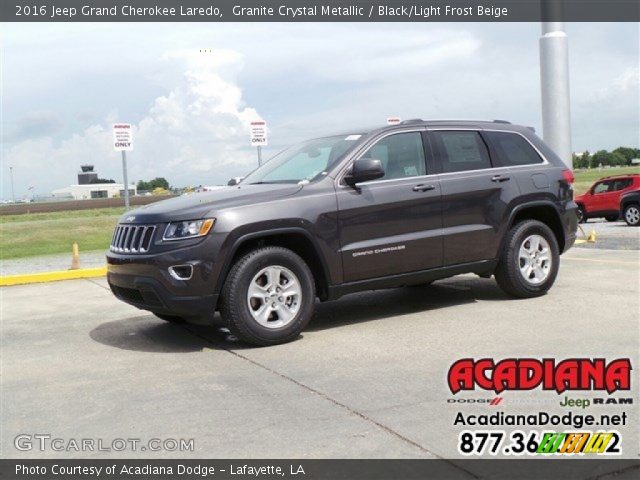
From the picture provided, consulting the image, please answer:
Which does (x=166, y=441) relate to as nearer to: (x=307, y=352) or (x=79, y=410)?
(x=79, y=410)

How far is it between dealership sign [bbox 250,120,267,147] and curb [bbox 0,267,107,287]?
465cm

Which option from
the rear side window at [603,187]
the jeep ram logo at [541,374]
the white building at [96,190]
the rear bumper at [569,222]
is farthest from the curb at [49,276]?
the white building at [96,190]

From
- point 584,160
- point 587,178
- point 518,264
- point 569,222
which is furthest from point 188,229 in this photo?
point 584,160

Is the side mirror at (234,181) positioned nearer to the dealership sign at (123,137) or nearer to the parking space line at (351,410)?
the parking space line at (351,410)

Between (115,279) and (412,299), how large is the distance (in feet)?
10.9

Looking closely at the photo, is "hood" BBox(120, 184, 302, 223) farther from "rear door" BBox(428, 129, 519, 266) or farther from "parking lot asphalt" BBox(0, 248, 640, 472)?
"rear door" BBox(428, 129, 519, 266)

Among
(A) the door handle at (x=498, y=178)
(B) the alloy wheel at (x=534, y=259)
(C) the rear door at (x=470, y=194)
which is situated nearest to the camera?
(C) the rear door at (x=470, y=194)

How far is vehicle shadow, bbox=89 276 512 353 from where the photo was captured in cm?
672

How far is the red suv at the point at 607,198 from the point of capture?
22016 millimetres

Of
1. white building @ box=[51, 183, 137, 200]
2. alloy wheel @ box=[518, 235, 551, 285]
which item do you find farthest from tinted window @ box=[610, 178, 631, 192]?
white building @ box=[51, 183, 137, 200]

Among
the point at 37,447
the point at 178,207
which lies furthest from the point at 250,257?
the point at 37,447

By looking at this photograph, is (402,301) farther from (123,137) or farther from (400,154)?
(123,137)

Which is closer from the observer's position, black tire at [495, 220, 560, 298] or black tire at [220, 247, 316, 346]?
black tire at [220, 247, 316, 346]
